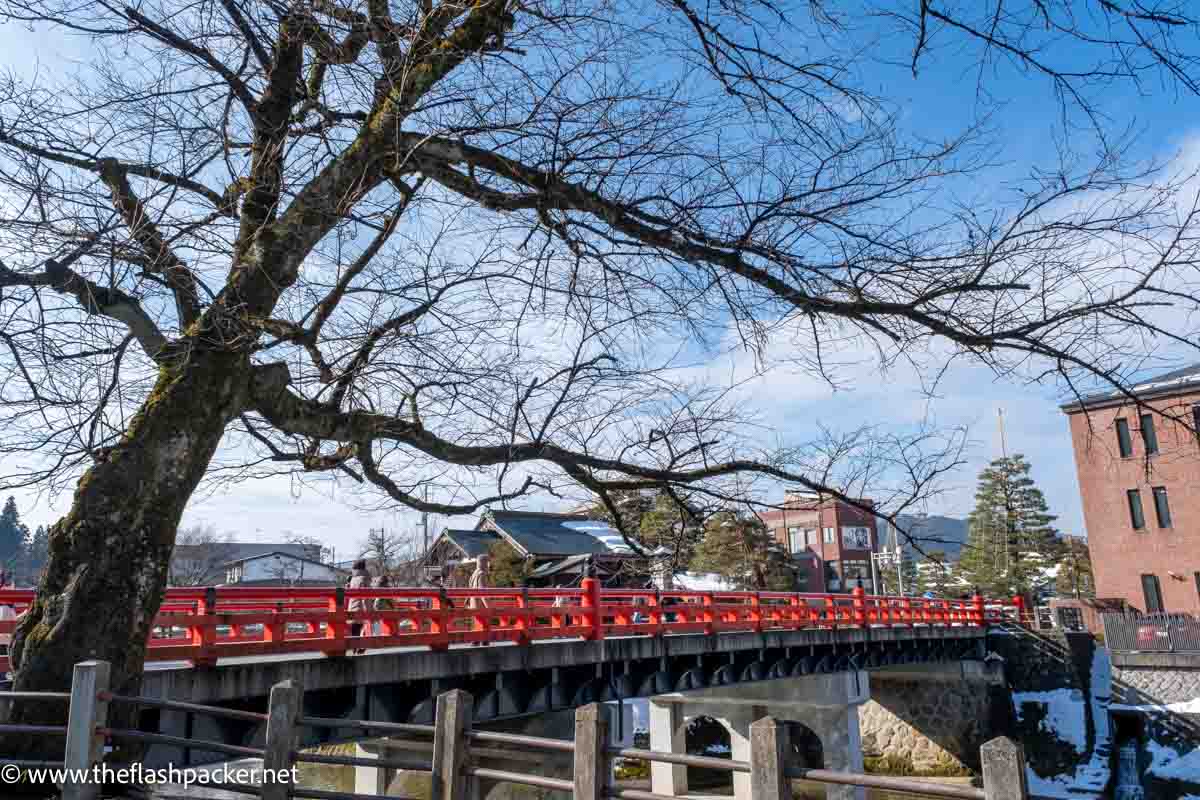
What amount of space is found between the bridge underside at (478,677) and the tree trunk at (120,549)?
5.82 ft

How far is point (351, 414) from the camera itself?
24.6 feet

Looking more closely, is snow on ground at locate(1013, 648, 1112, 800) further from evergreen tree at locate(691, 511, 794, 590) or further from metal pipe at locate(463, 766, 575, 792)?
metal pipe at locate(463, 766, 575, 792)

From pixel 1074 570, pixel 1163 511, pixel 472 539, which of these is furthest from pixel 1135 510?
pixel 472 539

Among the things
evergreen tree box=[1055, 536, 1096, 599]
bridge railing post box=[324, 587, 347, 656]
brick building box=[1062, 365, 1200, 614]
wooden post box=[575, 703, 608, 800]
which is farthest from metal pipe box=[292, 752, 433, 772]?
evergreen tree box=[1055, 536, 1096, 599]

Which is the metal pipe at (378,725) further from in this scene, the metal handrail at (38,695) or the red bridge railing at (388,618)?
the red bridge railing at (388,618)

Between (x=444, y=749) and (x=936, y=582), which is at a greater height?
(x=936, y=582)

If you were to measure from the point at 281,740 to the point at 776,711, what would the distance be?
65.5 feet

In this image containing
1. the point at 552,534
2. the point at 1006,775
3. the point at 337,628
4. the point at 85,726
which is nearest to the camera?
the point at 1006,775

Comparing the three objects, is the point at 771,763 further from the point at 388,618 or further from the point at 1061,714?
the point at 1061,714

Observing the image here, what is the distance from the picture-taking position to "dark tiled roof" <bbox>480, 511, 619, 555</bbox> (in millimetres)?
32625

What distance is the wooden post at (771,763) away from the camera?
414 centimetres

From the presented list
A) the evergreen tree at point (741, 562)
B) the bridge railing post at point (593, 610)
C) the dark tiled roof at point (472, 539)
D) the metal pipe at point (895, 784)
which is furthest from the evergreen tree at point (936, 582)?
the metal pipe at point (895, 784)

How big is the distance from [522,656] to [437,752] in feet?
22.2

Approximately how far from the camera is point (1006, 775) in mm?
3371
